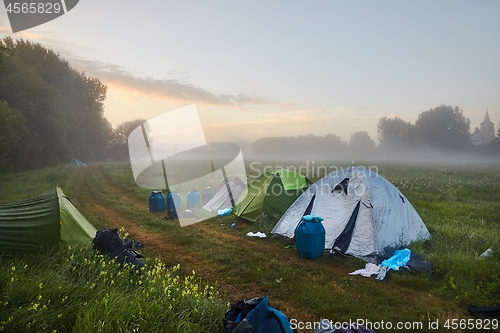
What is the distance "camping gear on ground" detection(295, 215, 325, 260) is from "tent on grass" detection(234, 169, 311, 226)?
8.38 feet

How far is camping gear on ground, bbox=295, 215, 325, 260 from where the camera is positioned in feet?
22.2

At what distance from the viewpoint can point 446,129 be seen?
74.6 metres

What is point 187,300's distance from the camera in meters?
3.95

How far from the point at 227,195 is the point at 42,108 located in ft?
93.1

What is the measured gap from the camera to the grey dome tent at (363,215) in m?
6.93

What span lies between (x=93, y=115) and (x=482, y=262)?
178 feet

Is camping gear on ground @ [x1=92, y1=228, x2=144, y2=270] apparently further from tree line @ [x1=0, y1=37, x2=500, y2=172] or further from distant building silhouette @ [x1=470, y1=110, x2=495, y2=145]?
distant building silhouette @ [x1=470, y1=110, x2=495, y2=145]

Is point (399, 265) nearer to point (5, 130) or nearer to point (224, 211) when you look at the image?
point (224, 211)

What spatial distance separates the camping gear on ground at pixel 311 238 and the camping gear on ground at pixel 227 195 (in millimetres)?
5301

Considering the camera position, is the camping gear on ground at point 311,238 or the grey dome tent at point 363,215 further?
the grey dome tent at point 363,215

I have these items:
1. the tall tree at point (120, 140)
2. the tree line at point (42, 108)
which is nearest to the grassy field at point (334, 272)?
the tree line at point (42, 108)

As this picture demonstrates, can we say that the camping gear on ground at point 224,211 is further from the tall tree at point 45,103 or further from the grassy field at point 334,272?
the tall tree at point 45,103

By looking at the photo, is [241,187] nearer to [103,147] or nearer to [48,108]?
[48,108]

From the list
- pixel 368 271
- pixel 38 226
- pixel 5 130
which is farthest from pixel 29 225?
pixel 5 130
